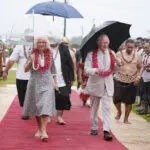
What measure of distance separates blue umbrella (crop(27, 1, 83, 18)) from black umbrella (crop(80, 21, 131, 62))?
232cm

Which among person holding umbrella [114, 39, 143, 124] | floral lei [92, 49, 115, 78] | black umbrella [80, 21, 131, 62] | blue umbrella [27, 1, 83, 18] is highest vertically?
blue umbrella [27, 1, 83, 18]

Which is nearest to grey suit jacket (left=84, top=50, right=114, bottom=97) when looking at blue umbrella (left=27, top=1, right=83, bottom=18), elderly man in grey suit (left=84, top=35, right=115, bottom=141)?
elderly man in grey suit (left=84, top=35, right=115, bottom=141)

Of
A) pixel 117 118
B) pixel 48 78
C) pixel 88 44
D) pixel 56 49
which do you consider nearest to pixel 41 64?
pixel 48 78

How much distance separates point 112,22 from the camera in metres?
8.63

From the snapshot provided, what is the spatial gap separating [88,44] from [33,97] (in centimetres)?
133

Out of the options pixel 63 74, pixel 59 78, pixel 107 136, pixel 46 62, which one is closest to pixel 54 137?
pixel 107 136

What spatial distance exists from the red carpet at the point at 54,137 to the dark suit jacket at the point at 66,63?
964 mm

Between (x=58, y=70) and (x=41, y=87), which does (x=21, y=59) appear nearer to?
(x=58, y=70)

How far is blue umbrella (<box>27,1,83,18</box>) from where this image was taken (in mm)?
11222

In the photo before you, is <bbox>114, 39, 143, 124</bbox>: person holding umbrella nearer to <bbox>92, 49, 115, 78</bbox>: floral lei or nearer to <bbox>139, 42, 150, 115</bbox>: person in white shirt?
<bbox>139, 42, 150, 115</bbox>: person in white shirt

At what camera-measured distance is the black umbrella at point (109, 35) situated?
8.52 meters

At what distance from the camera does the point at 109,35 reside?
8992 millimetres

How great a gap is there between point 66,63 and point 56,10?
1.83 meters

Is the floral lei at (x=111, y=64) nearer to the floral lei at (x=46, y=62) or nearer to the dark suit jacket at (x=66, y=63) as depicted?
the floral lei at (x=46, y=62)
